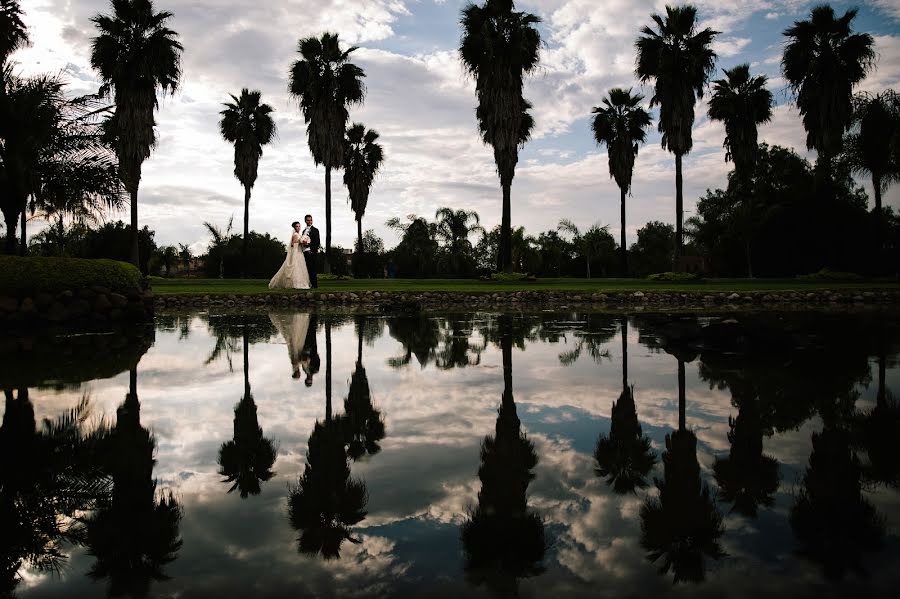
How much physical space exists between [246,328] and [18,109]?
8317 mm

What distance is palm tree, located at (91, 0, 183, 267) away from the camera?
2983 centimetres

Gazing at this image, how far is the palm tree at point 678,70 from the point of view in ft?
102

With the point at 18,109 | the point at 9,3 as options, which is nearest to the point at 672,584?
the point at 18,109

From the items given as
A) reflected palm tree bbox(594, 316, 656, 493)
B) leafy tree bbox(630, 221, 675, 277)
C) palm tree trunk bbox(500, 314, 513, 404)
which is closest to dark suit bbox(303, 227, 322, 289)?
palm tree trunk bbox(500, 314, 513, 404)

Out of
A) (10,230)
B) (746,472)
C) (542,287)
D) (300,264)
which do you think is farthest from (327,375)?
(542,287)

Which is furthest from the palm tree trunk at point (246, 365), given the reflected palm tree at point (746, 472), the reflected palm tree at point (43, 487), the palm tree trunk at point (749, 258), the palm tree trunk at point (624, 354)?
the palm tree trunk at point (749, 258)

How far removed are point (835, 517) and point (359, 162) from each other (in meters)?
48.3

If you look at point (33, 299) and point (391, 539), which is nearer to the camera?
point (391, 539)

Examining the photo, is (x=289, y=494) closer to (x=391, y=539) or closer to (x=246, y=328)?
(x=391, y=539)

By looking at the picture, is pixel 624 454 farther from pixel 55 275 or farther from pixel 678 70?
pixel 678 70

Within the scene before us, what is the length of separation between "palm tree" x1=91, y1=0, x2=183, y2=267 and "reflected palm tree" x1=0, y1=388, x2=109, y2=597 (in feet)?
95.3

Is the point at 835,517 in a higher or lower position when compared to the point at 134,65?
lower

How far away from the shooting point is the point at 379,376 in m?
6.13

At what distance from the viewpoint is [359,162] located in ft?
158
